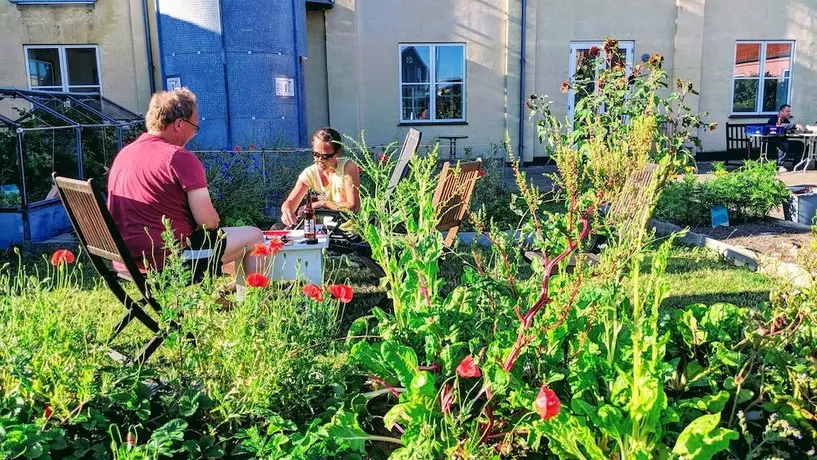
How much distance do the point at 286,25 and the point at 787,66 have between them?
11.3 metres

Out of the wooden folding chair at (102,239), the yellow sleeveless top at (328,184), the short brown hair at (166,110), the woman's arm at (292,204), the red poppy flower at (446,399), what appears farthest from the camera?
the yellow sleeveless top at (328,184)

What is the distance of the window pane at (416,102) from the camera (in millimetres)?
13898

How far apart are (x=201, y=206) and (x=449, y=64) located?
11.2m

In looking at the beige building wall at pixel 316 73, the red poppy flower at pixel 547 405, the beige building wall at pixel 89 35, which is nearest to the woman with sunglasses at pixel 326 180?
the red poppy flower at pixel 547 405

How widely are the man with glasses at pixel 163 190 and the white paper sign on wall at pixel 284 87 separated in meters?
7.12

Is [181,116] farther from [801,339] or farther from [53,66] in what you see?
[53,66]

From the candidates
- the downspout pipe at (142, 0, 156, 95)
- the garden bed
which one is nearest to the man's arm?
the garden bed

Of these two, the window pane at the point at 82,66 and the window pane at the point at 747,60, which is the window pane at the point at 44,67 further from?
the window pane at the point at 747,60

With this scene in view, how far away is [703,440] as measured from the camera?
1.79 meters

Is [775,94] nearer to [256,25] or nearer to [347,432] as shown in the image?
[256,25]

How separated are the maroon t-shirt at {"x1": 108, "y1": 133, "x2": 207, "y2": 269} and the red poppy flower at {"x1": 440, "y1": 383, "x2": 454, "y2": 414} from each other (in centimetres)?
181

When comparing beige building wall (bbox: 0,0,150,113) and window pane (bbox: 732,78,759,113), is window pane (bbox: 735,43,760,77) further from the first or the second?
beige building wall (bbox: 0,0,150,113)

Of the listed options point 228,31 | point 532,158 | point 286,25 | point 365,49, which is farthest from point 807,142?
point 228,31

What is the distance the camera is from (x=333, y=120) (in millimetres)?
13383
